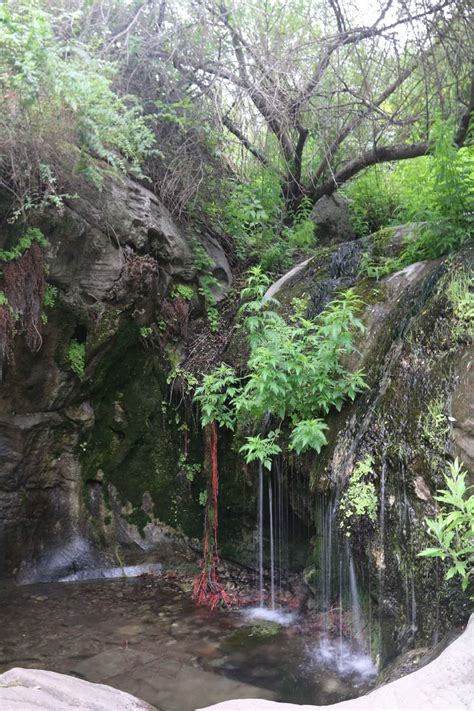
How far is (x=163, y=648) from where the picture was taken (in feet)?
15.3

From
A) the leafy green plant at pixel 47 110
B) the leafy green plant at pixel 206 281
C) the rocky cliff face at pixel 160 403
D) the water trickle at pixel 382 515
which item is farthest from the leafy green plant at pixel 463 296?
the leafy green plant at pixel 47 110

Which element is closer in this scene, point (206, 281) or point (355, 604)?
point (355, 604)

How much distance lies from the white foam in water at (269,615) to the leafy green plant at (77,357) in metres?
3.02

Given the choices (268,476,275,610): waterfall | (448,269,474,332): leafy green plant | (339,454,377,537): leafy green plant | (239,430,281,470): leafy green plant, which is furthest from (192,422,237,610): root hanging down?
(448,269,474,332): leafy green plant

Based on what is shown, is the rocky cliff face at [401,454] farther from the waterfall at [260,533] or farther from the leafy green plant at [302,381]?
the waterfall at [260,533]

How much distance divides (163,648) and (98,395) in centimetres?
294

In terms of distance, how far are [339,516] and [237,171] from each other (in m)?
5.21

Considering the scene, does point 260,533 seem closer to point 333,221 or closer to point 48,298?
point 48,298

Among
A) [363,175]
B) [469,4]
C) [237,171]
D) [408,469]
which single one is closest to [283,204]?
[237,171]

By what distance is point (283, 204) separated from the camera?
837 centimetres

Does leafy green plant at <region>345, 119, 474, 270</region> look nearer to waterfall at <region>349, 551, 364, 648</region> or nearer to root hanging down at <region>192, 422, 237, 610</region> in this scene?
root hanging down at <region>192, 422, 237, 610</region>

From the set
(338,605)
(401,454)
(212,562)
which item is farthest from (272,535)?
(401,454)

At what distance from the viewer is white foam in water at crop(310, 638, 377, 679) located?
4164 millimetres

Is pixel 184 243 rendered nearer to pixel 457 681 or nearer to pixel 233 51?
pixel 233 51
